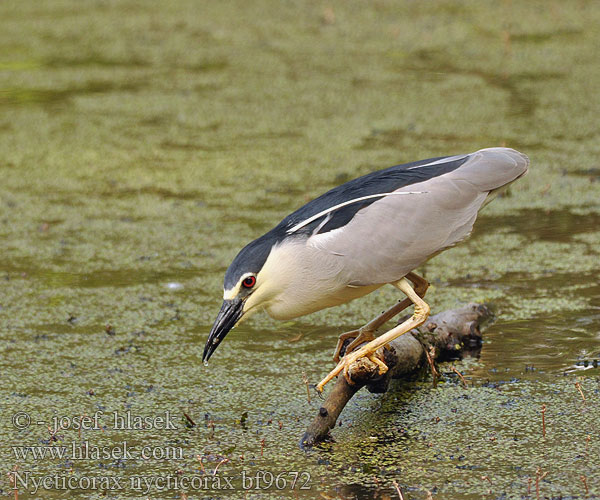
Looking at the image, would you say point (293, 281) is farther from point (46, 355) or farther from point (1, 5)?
point (1, 5)

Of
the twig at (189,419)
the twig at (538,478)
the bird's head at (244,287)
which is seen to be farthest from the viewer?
the twig at (189,419)

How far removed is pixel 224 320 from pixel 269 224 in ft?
7.30

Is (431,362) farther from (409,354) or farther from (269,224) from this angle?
(269,224)

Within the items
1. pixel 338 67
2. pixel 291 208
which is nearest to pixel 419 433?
pixel 291 208

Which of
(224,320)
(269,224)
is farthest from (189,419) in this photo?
(269,224)

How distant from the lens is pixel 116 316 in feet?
15.0

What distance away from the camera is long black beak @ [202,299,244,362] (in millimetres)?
3264

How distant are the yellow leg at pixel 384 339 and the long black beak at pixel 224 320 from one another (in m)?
0.37

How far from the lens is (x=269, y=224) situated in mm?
5465

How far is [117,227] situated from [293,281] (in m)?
2.62

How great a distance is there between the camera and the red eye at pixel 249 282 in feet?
10.6

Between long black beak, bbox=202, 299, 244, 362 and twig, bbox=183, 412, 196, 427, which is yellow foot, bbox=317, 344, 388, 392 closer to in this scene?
long black beak, bbox=202, 299, 244, 362

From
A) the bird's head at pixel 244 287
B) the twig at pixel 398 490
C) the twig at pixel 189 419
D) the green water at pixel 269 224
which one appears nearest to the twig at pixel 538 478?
the green water at pixel 269 224

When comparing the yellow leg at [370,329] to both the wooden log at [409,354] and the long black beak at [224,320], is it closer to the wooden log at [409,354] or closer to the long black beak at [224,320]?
the wooden log at [409,354]
